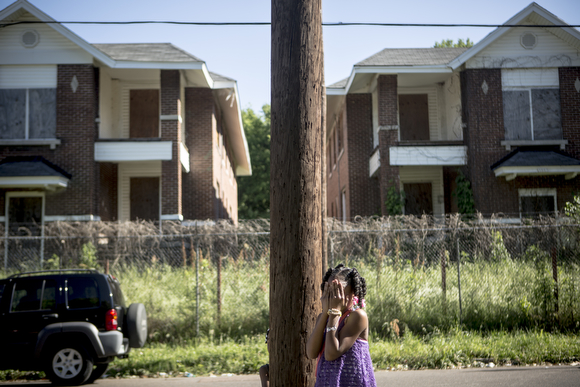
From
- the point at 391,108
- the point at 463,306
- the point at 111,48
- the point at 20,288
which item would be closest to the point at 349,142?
the point at 391,108

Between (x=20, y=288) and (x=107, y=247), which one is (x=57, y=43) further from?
(x=20, y=288)

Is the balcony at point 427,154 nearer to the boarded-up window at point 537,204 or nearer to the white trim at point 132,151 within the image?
the boarded-up window at point 537,204

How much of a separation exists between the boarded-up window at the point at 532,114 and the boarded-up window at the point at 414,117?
3354mm

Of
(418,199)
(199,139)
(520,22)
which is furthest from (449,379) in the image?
(520,22)

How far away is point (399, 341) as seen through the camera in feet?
33.8

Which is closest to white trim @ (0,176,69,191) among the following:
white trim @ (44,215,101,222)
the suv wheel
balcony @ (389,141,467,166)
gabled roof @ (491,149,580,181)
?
white trim @ (44,215,101,222)

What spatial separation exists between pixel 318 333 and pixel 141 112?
62.2 ft

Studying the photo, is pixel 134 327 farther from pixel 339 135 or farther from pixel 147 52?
pixel 339 135

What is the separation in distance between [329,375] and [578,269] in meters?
9.98

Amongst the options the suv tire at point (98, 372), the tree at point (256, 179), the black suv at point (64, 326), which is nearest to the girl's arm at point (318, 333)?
the black suv at point (64, 326)

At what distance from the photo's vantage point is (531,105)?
1962 cm

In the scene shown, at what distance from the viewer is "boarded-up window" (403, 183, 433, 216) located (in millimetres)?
21641

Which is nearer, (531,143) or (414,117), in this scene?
(531,143)

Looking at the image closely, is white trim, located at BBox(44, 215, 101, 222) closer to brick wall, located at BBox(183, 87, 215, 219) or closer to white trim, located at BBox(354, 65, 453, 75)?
brick wall, located at BBox(183, 87, 215, 219)
